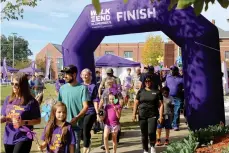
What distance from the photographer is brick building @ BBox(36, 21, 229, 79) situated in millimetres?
63969

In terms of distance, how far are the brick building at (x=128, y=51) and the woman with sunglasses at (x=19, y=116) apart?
56280 mm

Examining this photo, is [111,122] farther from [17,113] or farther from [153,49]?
[153,49]

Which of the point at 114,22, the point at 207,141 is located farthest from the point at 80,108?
the point at 114,22

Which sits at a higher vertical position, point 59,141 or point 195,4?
point 195,4

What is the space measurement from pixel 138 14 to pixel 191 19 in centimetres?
142

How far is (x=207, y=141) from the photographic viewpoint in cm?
569

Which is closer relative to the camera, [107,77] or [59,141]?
[59,141]

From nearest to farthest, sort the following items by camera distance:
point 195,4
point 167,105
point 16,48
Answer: point 195,4, point 167,105, point 16,48

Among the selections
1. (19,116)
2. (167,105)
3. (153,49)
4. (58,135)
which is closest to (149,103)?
(167,105)

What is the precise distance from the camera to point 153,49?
68250 millimetres

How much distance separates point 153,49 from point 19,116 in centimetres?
6436

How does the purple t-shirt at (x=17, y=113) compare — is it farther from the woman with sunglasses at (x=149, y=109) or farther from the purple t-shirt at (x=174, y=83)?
the purple t-shirt at (x=174, y=83)

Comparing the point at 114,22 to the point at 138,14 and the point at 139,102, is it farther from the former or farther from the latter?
the point at 139,102

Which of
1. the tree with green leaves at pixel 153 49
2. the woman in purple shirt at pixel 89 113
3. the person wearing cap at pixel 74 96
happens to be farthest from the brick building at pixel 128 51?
the person wearing cap at pixel 74 96
